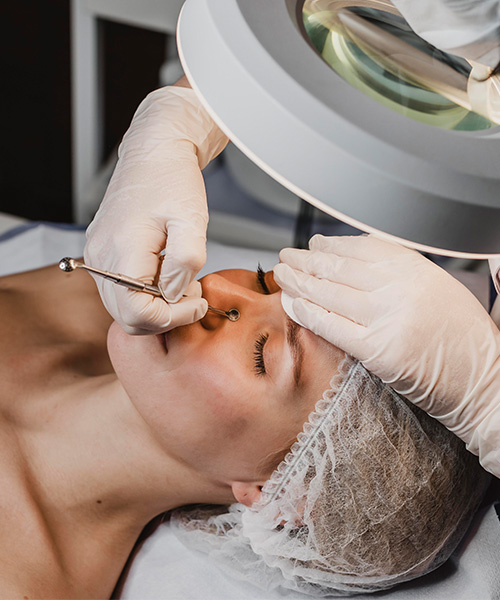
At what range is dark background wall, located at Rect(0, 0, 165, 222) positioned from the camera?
276cm

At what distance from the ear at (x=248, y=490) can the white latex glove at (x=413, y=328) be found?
372mm

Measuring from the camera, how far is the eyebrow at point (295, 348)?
115cm

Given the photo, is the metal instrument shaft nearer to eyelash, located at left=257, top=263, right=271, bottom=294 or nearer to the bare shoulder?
eyelash, located at left=257, top=263, right=271, bottom=294

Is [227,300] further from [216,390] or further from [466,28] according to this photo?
[466,28]

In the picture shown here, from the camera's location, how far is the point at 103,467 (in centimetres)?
136

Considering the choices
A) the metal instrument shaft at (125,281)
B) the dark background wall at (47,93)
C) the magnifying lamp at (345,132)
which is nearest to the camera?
the magnifying lamp at (345,132)

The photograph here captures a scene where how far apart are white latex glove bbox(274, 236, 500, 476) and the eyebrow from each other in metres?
0.04

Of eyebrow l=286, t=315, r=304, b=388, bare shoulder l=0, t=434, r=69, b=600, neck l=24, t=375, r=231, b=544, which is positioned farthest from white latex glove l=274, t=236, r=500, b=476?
bare shoulder l=0, t=434, r=69, b=600

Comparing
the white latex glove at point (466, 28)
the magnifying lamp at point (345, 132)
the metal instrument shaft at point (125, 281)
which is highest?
the white latex glove at point (466, 28)

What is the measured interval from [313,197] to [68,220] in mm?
2602

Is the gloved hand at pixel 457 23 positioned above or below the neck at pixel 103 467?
above

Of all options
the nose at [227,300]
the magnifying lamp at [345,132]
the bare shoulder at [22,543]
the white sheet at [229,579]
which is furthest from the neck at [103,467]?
the magnifying lamp at [345,132]

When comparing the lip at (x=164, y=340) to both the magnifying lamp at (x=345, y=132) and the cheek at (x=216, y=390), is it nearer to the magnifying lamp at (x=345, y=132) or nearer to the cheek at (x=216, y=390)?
the cheek at (x=216, y=390)

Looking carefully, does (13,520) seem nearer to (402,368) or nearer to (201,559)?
(201,559)
